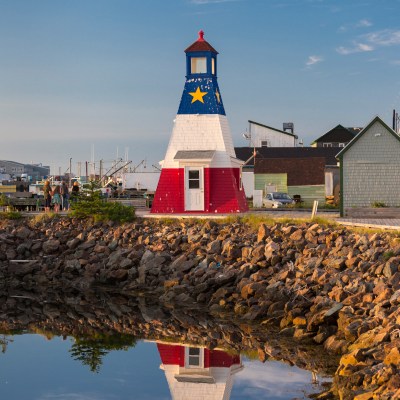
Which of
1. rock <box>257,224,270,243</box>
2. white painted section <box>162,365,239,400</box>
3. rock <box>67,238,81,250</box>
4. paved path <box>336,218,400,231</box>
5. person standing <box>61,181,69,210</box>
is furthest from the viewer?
person standing <box>61,181,69,210</box>

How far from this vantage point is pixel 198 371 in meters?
18.6

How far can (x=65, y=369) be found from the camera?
1891cm

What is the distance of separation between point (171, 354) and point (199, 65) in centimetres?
1507

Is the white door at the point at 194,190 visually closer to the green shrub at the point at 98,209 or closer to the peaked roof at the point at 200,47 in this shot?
the green shrub at the point at 98,209

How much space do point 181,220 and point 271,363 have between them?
12316 mm

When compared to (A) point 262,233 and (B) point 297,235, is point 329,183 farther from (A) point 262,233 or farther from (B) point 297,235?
(B) point 297,235

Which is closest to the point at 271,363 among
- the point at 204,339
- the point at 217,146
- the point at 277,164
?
the point at 204,339

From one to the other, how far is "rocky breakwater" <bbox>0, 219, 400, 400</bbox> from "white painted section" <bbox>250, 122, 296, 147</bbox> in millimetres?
36474

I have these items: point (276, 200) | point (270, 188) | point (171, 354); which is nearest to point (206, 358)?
point (171, 354)

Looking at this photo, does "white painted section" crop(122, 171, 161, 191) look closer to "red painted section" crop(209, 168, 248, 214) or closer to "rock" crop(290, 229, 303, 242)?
"red painted section" crop(209, 168, 248, 214)

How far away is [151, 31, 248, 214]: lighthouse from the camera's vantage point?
3089 centimetres

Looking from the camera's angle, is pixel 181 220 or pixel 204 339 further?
pixel 181 220

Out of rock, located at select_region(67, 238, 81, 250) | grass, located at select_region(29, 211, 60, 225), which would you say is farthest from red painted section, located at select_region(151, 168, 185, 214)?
grass, located at select_region(29, 211, 60, 225)

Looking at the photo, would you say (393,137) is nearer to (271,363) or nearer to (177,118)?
(177,118)
